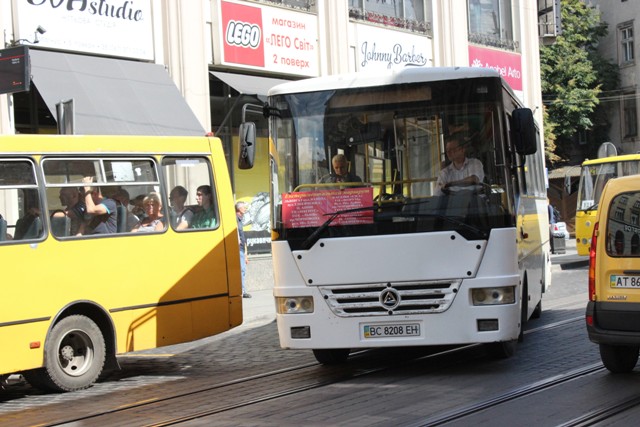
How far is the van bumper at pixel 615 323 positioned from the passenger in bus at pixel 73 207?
5.12 metres

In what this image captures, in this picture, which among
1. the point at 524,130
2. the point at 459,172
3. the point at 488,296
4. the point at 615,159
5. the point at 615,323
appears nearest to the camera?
the point at 615,323

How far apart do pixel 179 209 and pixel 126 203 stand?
28.3 inches

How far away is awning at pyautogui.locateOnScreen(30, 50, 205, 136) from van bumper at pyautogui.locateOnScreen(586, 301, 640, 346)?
10.4 metres

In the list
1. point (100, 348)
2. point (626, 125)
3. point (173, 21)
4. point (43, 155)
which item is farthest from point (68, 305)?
point (626, 125)

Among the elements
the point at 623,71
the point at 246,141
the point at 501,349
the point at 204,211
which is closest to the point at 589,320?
the point at 501,349

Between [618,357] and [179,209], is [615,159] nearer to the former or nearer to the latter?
[179,209]

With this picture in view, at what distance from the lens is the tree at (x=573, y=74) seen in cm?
5206

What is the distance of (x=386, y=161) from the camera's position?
9.77 meters

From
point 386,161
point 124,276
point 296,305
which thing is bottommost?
point 296,305

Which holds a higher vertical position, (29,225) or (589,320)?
(29,225)

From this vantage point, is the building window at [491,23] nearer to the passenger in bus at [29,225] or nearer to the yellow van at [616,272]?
the yellow van at [616,272]

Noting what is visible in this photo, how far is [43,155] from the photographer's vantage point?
1027 cm

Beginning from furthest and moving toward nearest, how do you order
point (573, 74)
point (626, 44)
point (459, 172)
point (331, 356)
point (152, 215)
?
point (626, 44) < point (573, 74) < point (152, 215) < point (331, 356) < point (459, 172)

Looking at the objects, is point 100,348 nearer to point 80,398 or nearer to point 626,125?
point 80,398
